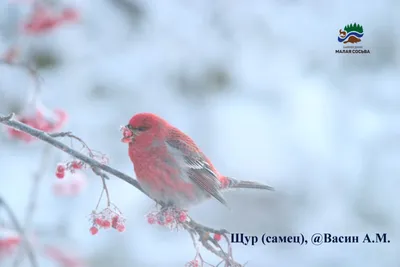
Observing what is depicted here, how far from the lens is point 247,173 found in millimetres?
1713

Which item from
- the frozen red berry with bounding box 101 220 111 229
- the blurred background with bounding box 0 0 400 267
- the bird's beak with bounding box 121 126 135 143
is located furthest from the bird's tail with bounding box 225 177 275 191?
the frozen red berry with bounding box 101 220 111 229

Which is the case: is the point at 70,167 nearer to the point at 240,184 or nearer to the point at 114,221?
the point at 114,221

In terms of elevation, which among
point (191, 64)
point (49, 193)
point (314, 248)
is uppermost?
point (191, 64)

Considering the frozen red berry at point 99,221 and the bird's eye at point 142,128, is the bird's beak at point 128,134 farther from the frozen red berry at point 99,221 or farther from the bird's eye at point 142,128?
the frozen red berry at point 99,221

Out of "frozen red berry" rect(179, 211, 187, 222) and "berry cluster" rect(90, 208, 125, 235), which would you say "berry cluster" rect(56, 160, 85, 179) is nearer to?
"berry cluster" rect(90, 208, 125, 235)

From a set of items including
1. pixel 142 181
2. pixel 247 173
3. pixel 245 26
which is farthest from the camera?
pixel 245 26

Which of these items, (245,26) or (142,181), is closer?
(142,181)

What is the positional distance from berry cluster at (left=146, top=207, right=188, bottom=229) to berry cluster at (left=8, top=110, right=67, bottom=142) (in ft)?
1.05

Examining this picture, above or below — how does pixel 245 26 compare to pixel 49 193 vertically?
above

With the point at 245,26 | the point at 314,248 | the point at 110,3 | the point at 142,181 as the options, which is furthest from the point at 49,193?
the point at 245,26

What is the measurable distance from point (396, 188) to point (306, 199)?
0.36 meters

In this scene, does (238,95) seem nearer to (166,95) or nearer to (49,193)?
(166,95)

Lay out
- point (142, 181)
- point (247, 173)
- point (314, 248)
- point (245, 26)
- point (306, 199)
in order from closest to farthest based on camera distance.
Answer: point (142, 181)
point (314, 248)
point (247, 173)
point (306, 199)
point (245, 26)

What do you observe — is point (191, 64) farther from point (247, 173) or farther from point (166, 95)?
point (247, 173)
